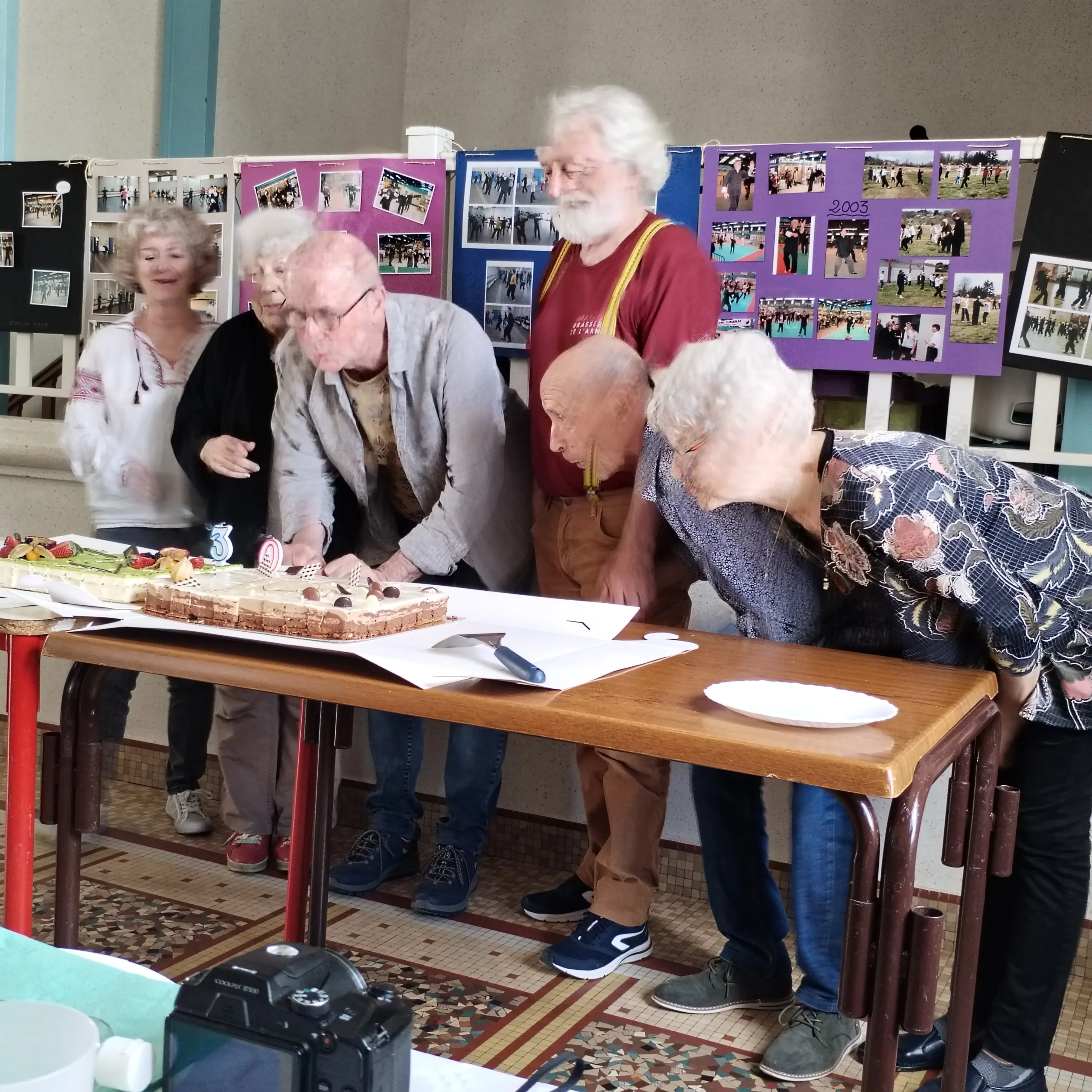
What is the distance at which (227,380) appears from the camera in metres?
2.72

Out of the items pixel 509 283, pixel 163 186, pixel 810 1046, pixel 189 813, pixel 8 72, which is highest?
pixel 8 72

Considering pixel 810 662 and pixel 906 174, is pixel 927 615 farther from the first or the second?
A: pixel 906 174

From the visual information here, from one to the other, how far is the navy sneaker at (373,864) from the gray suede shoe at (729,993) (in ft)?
2.62

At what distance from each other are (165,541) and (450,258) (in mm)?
927

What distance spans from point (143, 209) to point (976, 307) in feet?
6.18

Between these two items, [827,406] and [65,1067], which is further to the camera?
[827,406]

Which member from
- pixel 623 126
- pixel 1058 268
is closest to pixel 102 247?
pixel 623 126

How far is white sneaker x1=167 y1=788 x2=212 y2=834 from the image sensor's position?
312 cm

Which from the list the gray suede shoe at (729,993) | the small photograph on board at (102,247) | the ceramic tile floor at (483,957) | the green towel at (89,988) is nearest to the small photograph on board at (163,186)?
the small photograph on board at (102,247)

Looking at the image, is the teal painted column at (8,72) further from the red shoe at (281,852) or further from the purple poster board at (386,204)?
the red shoe at (281,852)

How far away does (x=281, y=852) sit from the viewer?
2.89 m

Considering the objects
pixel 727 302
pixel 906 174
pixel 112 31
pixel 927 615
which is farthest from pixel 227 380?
pixel 112 31

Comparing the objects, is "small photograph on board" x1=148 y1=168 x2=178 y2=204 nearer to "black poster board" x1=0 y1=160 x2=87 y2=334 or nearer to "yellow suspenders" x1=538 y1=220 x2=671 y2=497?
"black poster board" x1=0 y1=160 x2=87 y2=334

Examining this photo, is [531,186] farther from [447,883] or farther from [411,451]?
[447,883]
